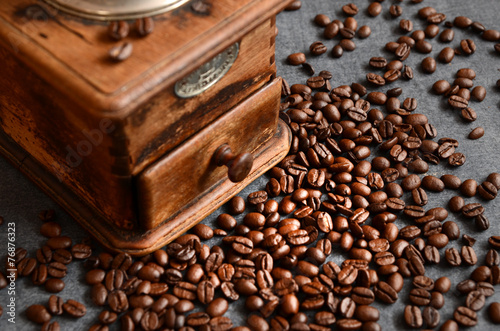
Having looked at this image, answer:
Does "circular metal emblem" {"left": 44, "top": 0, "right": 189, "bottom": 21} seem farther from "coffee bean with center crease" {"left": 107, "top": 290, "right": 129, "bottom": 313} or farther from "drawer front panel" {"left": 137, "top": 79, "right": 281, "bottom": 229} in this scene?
"coffee bean with center crease" {"left": 107, "top": 290, "right": 129, "bottom": 313}

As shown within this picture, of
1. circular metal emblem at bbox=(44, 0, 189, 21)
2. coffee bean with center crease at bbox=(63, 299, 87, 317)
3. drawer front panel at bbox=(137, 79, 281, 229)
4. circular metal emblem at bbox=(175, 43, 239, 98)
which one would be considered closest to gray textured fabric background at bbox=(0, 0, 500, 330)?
coffee bean with center crease at bbox=(63, 299, 87, 317)

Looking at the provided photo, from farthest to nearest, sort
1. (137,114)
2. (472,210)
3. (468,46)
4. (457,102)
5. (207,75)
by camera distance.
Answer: (468,46) → (457,102) → (472,210) → (207,75) → (137,114)

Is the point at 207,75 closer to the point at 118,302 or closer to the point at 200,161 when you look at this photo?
the point at 200,161

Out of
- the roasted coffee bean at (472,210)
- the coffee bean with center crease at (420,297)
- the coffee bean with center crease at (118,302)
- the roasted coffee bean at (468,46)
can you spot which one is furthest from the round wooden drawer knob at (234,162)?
the roasted coffee bean at (468,46)

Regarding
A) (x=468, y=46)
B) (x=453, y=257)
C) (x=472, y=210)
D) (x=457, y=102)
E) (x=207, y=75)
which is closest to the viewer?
(x=207, y=75)

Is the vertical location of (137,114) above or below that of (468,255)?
above

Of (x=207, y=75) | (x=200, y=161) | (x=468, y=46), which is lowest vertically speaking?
(x=468, y=46)

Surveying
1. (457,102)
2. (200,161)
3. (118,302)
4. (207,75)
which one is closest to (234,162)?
(200,161)

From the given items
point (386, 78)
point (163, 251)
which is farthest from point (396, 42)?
point (163, 251)
